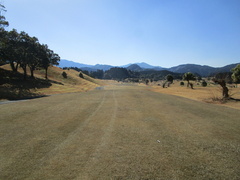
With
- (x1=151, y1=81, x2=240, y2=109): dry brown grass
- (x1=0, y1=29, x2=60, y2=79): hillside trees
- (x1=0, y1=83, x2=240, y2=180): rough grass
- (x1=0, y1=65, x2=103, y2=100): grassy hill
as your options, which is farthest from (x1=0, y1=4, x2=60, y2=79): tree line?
(x1=151, y1=81, x2=240, y2=109): dry brown grass

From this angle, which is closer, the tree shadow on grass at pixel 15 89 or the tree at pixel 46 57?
the tree shadow on grass at pixel 15 89

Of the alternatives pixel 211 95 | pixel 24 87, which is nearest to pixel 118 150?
pixel 211 95

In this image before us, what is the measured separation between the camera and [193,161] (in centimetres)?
579

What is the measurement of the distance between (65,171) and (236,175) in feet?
21.8

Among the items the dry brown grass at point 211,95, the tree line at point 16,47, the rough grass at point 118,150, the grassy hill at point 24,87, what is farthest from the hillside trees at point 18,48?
the dry brown grass at point 211,95

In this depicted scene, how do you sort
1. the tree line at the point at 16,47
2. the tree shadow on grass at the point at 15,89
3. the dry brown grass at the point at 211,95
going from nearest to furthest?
the dry brown grass at the point at 211,95 → the tree shadow on grass at the point at 15,89 → the tree line at the point at 16,47

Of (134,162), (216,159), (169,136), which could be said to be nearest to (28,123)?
(134,162)

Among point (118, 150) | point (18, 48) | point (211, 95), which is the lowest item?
point (118, 150)

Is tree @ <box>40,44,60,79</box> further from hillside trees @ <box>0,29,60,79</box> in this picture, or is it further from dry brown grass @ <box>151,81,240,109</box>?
dry brown grass @ <box>151,81,240,109</box>

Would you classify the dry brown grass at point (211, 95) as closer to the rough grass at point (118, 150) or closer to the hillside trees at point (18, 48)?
the rough grass at point (118, 150)

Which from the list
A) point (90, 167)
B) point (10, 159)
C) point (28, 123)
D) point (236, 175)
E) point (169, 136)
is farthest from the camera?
point (28, 123)

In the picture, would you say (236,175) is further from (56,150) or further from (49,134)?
(49,134)

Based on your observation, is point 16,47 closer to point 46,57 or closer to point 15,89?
point 15,89

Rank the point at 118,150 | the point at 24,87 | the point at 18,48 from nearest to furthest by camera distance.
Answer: the point at 118,150 < the point at 24,87 < the point at 18,48
